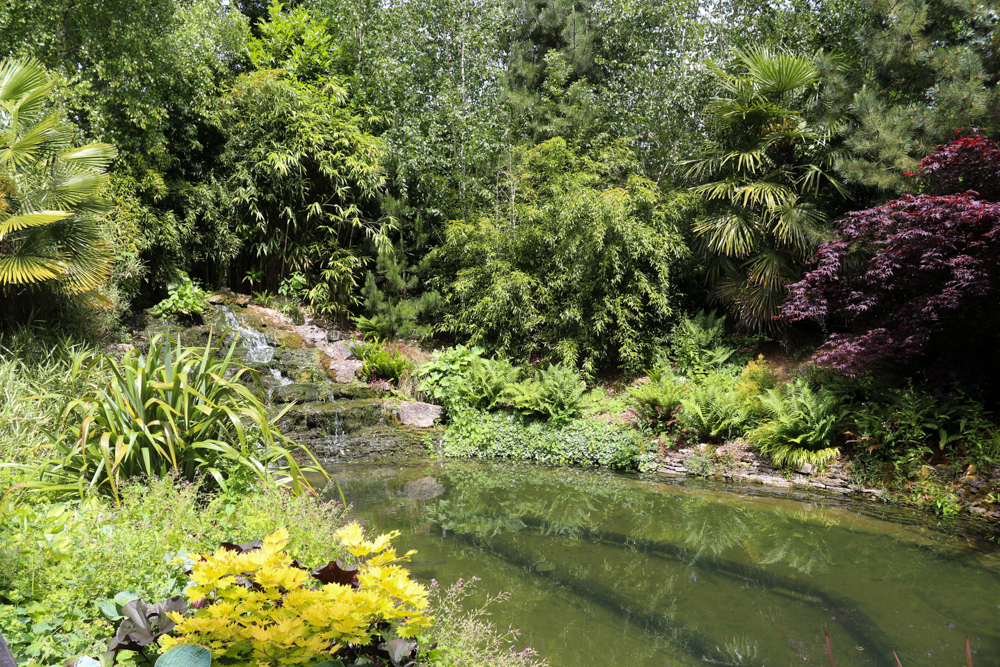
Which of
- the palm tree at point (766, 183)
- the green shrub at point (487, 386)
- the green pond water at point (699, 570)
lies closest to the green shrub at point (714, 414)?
the green pond water at point (699, 570)

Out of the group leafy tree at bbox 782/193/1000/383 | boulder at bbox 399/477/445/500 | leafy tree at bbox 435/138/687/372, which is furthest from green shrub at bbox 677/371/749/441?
boulder at bbox 399/477/445/500

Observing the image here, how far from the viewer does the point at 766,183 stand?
335 inches

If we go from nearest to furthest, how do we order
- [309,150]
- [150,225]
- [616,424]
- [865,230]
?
[865,230]
[616,424]
[150,225]
[309,150]

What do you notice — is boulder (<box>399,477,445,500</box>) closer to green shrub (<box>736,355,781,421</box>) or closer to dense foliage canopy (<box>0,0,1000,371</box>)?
dense foliage canopy (<box>0,0,1000,371</box>)

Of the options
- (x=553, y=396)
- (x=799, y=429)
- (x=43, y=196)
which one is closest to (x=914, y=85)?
(x=799, y=429)

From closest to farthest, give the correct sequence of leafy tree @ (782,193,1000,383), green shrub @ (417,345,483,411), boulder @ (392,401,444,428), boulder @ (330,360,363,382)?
leafy tree @ (782,193,1000,383) < boulder @ (392,401,444,428) < green shrub @ (417,345,483,411) < boulder @ (330,360,363,382)

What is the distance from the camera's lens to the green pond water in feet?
10.1

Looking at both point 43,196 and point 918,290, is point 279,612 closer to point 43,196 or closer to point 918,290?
point 43,196

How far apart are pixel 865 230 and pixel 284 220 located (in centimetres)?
994

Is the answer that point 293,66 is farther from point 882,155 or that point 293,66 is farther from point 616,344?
point 882,155

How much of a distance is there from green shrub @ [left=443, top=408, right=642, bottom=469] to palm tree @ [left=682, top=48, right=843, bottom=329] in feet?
10.4

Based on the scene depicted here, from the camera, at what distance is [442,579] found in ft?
12.1

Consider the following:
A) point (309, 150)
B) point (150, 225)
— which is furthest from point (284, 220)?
point (150, 225)

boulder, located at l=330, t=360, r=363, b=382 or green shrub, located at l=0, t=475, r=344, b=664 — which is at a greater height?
green shrub, located at l=0, t=475, r=344, b=664
